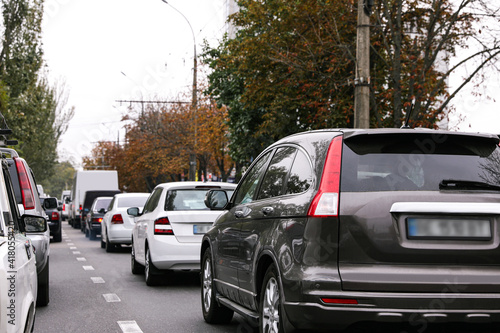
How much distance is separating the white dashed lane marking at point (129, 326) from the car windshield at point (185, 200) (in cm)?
377

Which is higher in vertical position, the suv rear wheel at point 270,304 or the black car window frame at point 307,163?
the black car window frame at point 307,163

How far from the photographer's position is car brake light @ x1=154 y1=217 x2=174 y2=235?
11.5 meters

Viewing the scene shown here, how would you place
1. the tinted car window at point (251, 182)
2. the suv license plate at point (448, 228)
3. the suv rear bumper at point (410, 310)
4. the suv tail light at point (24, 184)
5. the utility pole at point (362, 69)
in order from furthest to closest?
the utility pole at point (362, 69) < the suv tail light at point (24, 184) < the tinted car window at point (251, 182) < the suv license plate at point (448, 228) < the suv rear bumper at point (410, 310)

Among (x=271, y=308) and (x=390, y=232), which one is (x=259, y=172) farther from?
(x=390, y=232)

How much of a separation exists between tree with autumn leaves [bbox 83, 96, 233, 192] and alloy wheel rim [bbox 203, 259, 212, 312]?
39683mm

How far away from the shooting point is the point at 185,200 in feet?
39.0

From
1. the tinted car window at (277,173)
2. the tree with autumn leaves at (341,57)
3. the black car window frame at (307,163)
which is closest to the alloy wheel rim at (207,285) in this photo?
the tinted car window at (277,173)

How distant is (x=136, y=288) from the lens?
11445mm

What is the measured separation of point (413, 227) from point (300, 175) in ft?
3.24

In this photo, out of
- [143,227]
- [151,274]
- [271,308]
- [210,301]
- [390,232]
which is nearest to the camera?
[390,232]

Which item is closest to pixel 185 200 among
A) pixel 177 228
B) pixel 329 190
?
pixel 177 228

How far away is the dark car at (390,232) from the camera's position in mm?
4715

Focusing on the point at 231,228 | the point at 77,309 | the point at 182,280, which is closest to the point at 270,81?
the point at 182,280

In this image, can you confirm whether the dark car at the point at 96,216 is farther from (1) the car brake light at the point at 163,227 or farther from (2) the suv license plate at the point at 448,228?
(2) the suv license plate at the point at 448,228
